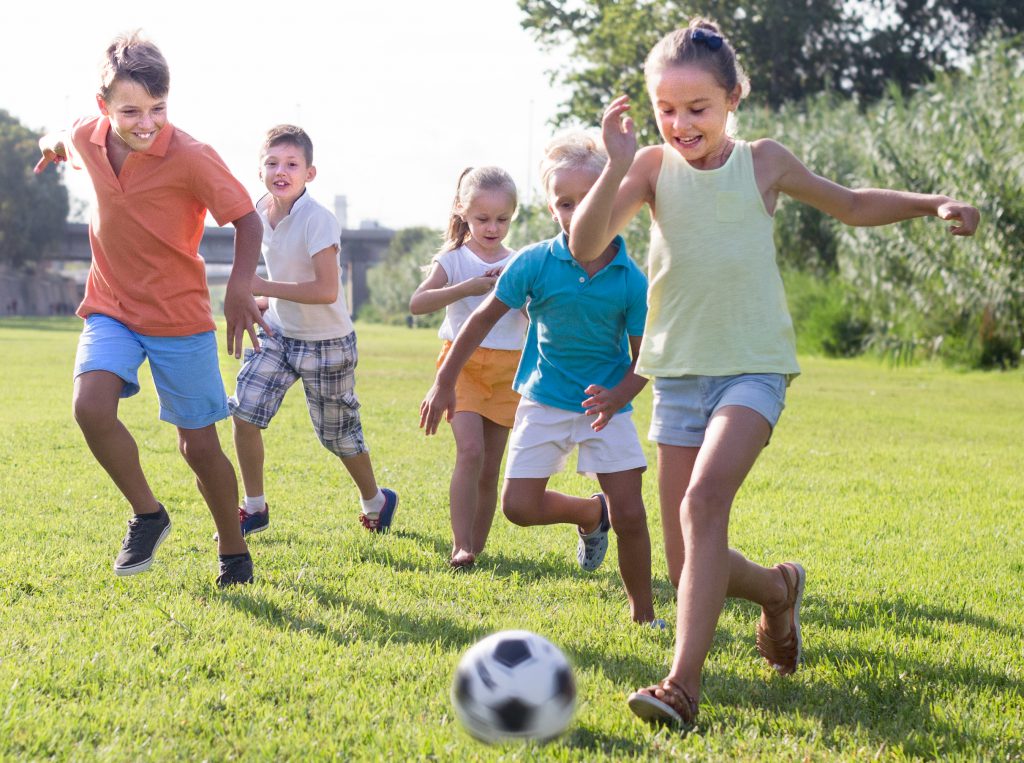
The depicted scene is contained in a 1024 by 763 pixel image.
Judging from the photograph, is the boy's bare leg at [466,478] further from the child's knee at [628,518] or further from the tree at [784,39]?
the tree at [784,39]

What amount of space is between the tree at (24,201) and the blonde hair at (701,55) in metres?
69.1

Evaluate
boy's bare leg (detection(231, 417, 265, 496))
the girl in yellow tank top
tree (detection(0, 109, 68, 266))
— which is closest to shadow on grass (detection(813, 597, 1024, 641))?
the girl in yellow tank top

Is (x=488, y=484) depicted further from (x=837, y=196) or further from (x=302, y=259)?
(x=837, y=196)

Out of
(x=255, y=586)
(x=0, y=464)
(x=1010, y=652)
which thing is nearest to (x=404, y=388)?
(x=0, y=464)

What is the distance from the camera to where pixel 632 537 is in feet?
14.0

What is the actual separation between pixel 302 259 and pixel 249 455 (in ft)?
3.39

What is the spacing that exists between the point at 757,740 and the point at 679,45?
6.48ft

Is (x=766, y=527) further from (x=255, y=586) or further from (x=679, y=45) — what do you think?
(x=679, y=45)

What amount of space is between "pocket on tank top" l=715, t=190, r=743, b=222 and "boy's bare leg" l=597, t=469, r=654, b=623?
1.14 meters

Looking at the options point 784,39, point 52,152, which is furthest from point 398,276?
point 52,152

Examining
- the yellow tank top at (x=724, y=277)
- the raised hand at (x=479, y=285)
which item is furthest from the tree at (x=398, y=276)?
the yellow tank top at (x=724, y=277)

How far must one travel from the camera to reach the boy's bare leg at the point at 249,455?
595 centimetres

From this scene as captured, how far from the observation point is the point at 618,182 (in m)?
3.39

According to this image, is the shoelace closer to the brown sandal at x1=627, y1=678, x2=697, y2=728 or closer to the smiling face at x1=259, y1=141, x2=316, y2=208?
the smiling face at x1=259, y1=141, x2=316, y2=208
